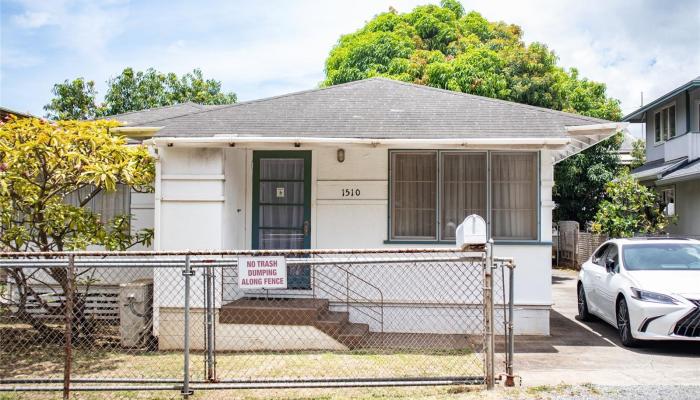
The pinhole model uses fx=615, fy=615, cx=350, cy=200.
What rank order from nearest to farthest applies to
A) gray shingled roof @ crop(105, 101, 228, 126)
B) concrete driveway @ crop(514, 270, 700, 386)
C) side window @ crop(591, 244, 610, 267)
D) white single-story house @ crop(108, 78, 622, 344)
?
concrete driveway @ crop(514, 270, 700, 386)
white single-story house @ crop(108, 78, 622, 344)
side window @ crop(591, 244, 610, 267)
gray shingled roof @ crop(105, 101, 228, 126)

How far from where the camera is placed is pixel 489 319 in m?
6.11

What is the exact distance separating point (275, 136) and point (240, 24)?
6910 millimetres

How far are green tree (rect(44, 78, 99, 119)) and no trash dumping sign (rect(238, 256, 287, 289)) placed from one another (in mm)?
24456

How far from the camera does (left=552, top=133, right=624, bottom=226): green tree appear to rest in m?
23.2

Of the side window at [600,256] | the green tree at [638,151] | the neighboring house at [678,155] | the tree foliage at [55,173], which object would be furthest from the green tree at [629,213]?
the green tree at [638,151]

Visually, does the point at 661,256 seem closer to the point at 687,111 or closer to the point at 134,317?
the point at 134,317

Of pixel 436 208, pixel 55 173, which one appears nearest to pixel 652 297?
pixel 436 208

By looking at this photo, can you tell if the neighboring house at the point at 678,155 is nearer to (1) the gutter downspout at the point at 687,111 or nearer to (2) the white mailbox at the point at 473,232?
(1) the gutter downspout at the point at 687,111

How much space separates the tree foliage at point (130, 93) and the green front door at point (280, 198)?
1889cm

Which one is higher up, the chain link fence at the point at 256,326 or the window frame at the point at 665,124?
the window frame at the point at 665,124

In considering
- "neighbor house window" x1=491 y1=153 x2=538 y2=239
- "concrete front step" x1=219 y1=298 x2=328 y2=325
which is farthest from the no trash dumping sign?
"neighbor house window" x1=491 y1=153 x2=538 y2=239

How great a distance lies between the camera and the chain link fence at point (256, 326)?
20.3 ft

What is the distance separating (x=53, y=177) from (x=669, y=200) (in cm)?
2013

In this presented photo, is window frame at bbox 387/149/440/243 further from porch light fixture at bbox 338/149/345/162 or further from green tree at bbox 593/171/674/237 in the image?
green tree at bbox 593/171/674/237
